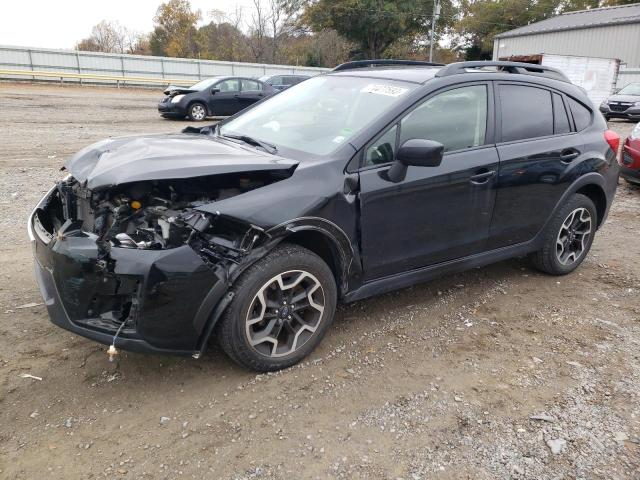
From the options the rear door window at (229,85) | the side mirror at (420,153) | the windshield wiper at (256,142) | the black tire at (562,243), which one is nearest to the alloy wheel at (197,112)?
the rear door window at (229,85)

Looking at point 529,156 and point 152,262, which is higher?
point 529,156

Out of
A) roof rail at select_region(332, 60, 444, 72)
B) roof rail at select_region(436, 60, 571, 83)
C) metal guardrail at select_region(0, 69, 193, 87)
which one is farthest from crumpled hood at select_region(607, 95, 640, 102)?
roof rail at select_region(332, 60, 444, 72)

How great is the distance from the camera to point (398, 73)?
394 cm

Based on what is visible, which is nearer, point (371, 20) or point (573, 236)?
point (573, 236)

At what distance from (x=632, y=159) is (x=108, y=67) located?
28.5 metres

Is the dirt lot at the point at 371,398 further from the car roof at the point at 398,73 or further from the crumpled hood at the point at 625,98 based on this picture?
the crumpled hood at the point at 625,98

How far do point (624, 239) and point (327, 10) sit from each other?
144ft

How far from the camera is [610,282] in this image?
4.75 m

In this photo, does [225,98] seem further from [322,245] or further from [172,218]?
[172,218]

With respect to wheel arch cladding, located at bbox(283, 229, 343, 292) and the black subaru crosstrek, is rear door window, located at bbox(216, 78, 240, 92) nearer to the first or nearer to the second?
the black subaru crosstrek

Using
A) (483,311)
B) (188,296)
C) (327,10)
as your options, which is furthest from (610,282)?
(327,10)

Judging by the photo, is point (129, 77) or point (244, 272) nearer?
point (244, 272)

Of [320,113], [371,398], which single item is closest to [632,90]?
[320,113]

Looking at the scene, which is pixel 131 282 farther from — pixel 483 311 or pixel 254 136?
pixel 483 311
